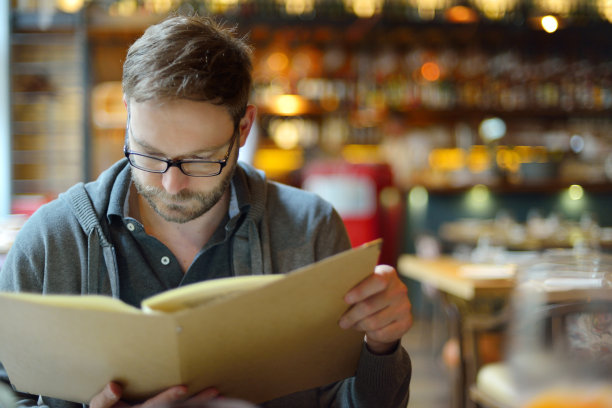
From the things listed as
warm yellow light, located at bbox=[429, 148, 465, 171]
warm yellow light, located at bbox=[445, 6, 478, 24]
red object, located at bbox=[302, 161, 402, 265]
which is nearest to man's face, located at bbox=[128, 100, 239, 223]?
red object, located at bbox=[302, 161, 402, 265]

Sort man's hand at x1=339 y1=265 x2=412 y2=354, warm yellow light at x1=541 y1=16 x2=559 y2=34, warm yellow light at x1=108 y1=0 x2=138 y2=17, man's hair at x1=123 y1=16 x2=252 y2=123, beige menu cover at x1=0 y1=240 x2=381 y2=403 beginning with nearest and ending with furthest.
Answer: beige menu cover at x1=0 y1=240 x2=381 y2=403
man's hand at x1=339 y1=265 x2=412 y2=354
man's hair at x1=123 y1=16 x2=252 y2=123
warm yellow light at x1=541 y1=16 x2=559 y2=34
warm yellow light at x1=108 y1=0 x2=138 y2=17

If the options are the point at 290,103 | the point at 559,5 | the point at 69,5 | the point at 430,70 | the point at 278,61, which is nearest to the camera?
the point at 69,5

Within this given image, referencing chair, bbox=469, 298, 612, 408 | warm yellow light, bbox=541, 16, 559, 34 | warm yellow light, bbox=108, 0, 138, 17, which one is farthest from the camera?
warm yellow light, bbox=108, 0, 138, 17

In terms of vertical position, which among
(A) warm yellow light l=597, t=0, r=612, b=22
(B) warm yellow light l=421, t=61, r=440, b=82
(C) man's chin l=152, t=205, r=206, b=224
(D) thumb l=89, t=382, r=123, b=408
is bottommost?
(D) thumb l=89, t=382, r=123, b=408

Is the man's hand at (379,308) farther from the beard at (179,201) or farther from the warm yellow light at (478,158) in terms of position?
the warm yellow light at (478,158)

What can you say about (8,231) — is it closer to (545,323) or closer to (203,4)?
(545,323)

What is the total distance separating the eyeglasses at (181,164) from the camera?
103cm

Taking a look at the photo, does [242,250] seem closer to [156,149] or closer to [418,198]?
[156,149]

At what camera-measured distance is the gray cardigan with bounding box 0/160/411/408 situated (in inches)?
40.1

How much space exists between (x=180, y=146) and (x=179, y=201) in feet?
0.35

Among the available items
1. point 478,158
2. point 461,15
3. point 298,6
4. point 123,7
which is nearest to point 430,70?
point 461,15

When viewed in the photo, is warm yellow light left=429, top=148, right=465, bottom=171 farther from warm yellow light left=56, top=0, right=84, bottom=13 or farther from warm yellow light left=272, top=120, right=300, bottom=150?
warm yellow light left=56, top=0, right=84, bottom=13

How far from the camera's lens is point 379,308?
859mm

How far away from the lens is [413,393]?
128 inches
